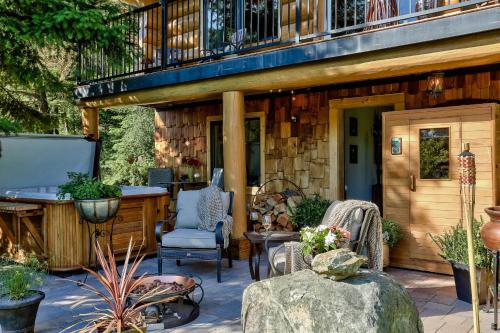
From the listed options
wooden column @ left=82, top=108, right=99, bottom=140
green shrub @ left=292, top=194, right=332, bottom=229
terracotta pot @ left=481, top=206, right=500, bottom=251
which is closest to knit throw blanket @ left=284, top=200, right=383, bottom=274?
terracotta pot @ left=481, top=206, right=500, bottom=251

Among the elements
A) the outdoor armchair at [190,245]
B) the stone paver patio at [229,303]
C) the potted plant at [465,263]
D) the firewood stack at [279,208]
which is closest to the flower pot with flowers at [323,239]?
the stone paver patio at [229,303]

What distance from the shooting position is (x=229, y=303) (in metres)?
3.97

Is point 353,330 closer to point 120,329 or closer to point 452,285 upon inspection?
point 120,329

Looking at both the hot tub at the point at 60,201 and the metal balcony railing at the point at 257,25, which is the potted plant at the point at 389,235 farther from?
the hot tub at the point at 60,201

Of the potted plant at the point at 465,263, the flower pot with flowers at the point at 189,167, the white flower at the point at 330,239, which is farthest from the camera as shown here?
the flower pot with flowers at the point at 189,167

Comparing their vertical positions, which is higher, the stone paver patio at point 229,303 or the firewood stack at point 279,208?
the firewood stack at point 279,208

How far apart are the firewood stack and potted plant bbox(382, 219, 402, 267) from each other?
1.71 meters

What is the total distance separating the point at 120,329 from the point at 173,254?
2.44 metres

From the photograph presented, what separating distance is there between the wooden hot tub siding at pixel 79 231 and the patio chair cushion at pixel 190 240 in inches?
38.4

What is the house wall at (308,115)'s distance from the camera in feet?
17.9

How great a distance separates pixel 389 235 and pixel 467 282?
43.4 inches

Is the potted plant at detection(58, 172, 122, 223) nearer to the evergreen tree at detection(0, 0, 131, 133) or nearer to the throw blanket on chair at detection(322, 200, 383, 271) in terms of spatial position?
the evergreen tree at detection(0, 0, 131, 133)

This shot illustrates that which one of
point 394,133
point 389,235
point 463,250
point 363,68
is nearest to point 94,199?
point 363,68

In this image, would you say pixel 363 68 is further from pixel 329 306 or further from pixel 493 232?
pixel 329 306
